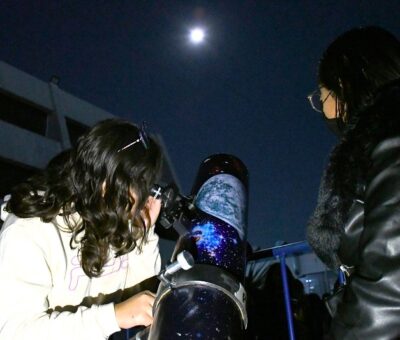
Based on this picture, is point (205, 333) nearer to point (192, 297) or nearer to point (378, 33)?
point (192, 297)

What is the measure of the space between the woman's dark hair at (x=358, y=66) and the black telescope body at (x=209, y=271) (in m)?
0.69

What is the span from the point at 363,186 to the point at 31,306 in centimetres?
123

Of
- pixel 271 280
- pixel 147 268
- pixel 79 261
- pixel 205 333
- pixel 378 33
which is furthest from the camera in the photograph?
pixel 271 280

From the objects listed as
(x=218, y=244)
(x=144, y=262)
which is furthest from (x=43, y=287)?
(x=218, y=244)

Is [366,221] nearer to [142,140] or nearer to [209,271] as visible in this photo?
[209,271]

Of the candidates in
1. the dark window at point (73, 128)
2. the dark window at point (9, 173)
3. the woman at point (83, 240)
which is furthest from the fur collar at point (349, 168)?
the dark window at point (73, 128)

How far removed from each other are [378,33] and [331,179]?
2.08ft

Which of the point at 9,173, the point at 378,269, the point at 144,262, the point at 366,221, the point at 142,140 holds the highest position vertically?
the point at 9,173

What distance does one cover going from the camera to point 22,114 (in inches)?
570

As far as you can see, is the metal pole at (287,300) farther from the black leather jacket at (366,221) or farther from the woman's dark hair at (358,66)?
the woman's dark hair at (358,66)

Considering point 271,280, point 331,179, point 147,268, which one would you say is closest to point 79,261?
point 147,268

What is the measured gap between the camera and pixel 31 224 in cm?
157

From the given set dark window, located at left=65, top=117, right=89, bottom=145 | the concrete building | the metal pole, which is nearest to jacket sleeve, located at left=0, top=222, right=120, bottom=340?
the metal pole

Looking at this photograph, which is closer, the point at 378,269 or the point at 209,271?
the point at 378,269
